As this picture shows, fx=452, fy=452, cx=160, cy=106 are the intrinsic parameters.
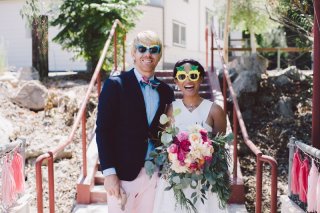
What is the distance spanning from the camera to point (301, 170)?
392 centimetres

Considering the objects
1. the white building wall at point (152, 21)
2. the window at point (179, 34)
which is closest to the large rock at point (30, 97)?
the white building wall at point (152, 21)

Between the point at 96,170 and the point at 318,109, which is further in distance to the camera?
the point at 96,170

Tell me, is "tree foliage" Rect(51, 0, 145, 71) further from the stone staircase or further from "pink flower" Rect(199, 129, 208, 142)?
"pink flower" Rect(199, 129, 208, 142)

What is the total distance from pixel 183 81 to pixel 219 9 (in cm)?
1287

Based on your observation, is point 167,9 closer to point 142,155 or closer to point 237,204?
point 237,204

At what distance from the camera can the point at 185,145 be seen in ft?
8.75

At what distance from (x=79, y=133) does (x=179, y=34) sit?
11.0m

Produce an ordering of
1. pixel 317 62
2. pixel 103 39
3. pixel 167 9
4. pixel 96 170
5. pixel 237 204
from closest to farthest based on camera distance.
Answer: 1. pixel 317 62
2. pixel 237 204
3. pixel 96 170
4. pixel 103 39
5. pixel 167 9

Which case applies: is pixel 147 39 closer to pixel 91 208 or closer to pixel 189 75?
pixel 189 75

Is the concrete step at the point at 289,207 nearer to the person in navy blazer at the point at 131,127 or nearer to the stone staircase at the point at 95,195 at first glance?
the stone staircase at the point at 95,195

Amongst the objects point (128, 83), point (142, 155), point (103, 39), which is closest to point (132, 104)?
point (128, 83)

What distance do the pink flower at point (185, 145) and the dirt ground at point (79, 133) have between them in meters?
3.10

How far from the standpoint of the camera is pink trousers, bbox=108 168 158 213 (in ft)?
9.75

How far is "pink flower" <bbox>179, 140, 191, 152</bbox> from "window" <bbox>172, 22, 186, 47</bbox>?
49.2 feet
